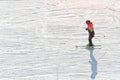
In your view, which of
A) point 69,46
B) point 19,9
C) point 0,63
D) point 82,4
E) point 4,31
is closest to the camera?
point 0,63

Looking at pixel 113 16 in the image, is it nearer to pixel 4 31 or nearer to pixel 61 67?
pixel 4 31

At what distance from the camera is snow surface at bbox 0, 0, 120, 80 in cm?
1103

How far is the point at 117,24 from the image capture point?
1656 cm

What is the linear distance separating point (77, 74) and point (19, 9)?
960 cm

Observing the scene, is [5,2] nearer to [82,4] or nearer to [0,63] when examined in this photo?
[82,4]

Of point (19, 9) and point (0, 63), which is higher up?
point (0, 63)

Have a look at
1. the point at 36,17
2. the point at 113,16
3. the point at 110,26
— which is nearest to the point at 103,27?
the point at 110,26

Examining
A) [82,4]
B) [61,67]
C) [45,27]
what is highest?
[61,67]

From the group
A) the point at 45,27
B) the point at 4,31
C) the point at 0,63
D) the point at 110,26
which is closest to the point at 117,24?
the point at 110,26

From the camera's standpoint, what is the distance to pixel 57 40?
46.5 ft

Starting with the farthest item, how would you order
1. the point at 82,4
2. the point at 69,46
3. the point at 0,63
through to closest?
the point at 82,4 < the point at 69,46 < the point at 0,63

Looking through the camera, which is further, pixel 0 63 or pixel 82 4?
pixel 82 4

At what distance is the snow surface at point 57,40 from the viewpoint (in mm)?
11031

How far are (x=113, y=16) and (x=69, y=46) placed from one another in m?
5.46
